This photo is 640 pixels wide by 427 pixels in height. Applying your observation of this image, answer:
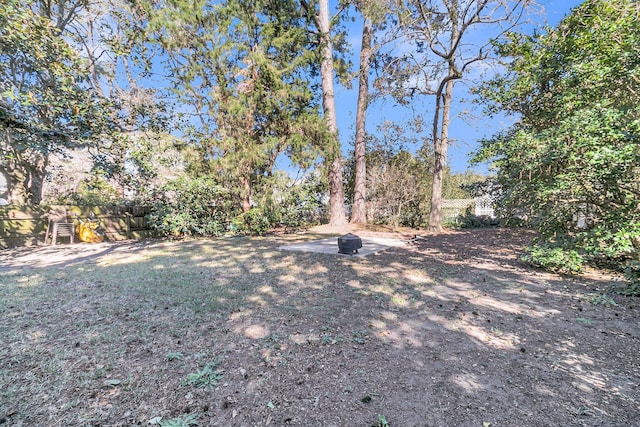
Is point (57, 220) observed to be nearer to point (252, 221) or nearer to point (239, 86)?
point (252, 221)

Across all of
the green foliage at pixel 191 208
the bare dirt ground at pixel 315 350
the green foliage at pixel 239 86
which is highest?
the green foliage at pixel 239 86

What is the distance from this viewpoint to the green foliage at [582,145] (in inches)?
144

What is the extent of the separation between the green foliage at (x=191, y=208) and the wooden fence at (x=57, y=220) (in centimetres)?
71

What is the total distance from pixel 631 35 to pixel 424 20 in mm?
6014

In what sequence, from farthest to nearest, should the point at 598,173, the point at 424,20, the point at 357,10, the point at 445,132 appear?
the point at 357,10 → the point at 445,132 → the point at 424,20 → the point at 598,173

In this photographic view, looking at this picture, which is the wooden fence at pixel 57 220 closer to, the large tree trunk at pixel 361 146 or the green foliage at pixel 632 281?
the large tree trunk at pixel 361 146

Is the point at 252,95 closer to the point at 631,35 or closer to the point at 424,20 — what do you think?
the point at 424,20

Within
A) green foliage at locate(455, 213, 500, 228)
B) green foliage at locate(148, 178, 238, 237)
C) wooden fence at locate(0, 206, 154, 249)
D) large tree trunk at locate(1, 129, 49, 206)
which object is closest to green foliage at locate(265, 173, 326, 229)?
green foliage at locate(148, 178, 238, 237)

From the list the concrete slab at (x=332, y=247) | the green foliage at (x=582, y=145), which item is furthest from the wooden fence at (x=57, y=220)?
the green foliage at (x=582, y=145)

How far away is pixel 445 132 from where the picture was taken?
36.2 ft

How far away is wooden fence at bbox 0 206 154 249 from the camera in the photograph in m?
7.10

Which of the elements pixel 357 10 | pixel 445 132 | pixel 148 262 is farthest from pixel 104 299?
pixel 357 10

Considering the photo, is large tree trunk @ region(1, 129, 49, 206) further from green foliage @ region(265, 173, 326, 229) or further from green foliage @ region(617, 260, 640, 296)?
green foliage @ region(617, 260, 640, 296)

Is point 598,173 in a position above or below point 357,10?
below
